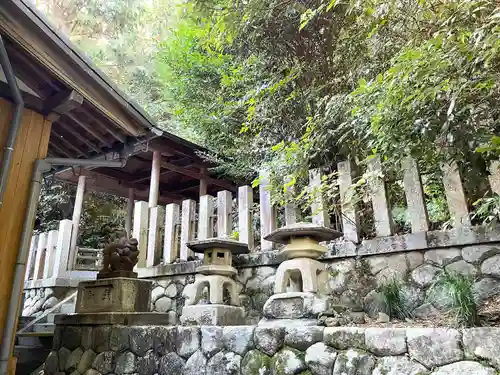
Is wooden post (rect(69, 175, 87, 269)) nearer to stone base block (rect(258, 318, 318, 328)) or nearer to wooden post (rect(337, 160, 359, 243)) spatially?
stone base block (rect(258, 318, 318, 328))

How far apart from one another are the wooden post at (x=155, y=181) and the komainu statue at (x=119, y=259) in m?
3.13

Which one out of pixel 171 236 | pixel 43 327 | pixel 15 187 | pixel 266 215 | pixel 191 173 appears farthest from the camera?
pixel 191 173

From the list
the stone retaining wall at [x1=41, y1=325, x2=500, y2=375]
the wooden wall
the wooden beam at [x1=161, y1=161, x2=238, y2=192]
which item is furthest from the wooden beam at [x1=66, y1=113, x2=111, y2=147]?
the wooden beam at [x1=161, y1=161, x2=238, y2=192]

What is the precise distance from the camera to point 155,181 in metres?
9.30

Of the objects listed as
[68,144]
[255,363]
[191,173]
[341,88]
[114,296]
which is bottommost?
[255,363]

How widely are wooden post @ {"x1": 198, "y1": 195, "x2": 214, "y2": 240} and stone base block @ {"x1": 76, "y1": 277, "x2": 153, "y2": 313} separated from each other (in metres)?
1.16

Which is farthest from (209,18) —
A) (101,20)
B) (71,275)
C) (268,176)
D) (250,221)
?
(101,20)

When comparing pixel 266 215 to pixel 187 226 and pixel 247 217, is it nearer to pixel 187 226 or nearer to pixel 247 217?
pixel 247 217

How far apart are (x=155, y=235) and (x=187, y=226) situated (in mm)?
709

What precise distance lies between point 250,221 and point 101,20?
1519 cm

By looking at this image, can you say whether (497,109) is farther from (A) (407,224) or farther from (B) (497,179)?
(A) (407,224)

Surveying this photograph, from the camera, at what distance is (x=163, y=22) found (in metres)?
18.5

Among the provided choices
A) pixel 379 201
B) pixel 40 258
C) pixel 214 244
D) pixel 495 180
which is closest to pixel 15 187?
pixel 214 244

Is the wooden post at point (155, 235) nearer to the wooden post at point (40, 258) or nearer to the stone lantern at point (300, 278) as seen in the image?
the stone lantern at point (300, 278)
